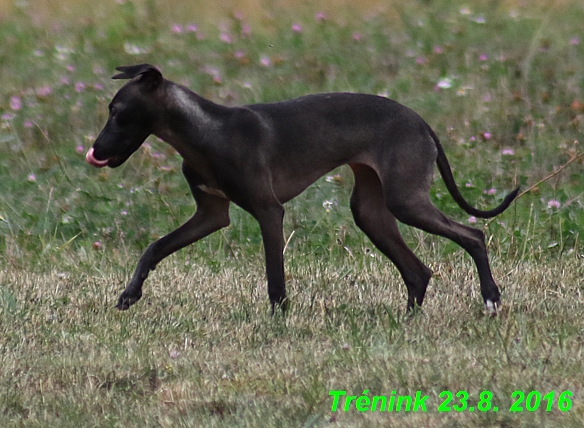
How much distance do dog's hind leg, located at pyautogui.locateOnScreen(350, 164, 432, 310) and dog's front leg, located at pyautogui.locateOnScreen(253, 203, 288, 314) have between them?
0.52 metres

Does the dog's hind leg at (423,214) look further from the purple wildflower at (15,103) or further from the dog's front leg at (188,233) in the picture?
the purple wildflower at (15,103)

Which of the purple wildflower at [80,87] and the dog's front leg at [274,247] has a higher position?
the dog's front leg at [274,247]

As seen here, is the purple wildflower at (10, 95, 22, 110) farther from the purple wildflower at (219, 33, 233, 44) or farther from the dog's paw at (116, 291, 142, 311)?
the dog's paw at (116, 291, 142, 311)

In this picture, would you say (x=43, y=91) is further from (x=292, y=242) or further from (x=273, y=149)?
(x=273, y=149)

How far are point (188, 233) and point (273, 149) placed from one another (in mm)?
654

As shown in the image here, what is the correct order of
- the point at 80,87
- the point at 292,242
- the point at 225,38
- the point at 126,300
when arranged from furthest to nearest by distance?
the point at 225,38 < the point at 80,87 < the point at 292,242 < the point at 126,300

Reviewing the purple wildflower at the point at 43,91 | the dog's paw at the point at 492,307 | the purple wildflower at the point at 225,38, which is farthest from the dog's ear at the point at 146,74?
the purple wildflower at the point at 225,38

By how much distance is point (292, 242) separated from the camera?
282 inches

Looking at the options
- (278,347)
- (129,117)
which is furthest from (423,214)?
(129,117)

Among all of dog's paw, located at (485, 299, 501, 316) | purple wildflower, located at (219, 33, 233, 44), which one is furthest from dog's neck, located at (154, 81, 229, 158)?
purple wildflower, located at (219, 33, 233, 44)

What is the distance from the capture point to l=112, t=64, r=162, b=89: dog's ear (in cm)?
512

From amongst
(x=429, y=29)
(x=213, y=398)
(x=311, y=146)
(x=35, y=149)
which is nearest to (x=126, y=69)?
(x=311, y=146)

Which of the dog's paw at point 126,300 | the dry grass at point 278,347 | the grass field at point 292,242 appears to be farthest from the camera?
the dog's paw at point 126,300

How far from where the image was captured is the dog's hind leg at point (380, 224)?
5637 mm
